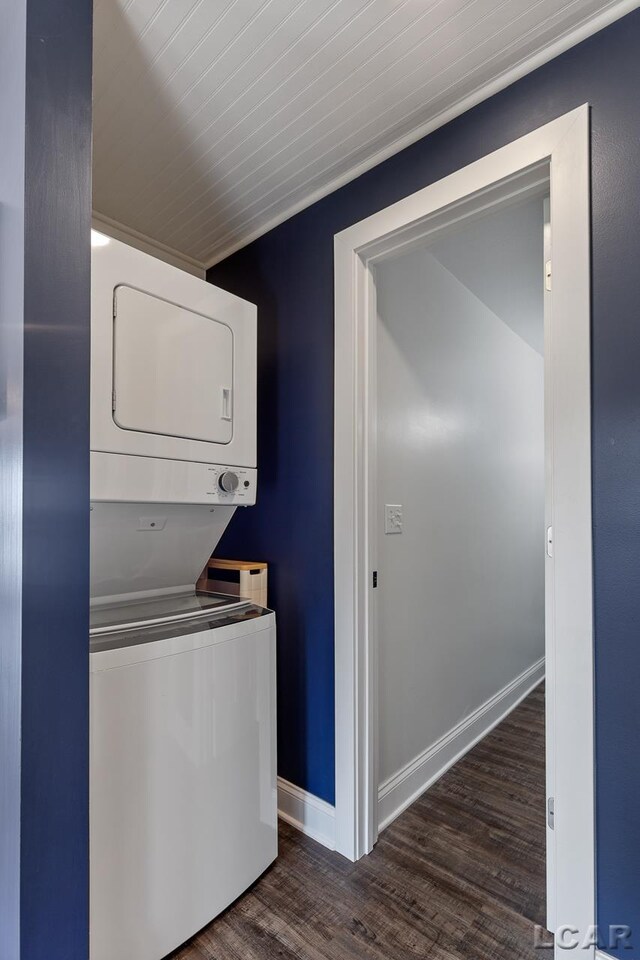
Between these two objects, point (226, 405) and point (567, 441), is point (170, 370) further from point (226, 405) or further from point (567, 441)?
point (567, 441)

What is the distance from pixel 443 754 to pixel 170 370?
6.96ft

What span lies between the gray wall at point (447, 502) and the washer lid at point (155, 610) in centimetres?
66

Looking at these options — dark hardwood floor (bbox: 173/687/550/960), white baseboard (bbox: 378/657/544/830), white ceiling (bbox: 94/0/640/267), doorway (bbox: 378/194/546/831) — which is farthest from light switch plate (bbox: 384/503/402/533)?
white ceiling (bbox: 94/0/640/267)

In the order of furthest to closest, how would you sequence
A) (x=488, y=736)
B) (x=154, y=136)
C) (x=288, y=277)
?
(x=488, y=736) < (x=288, y=277) < (x=154, y=136)

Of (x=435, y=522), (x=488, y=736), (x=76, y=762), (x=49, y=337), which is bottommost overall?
(x=488, y=736)

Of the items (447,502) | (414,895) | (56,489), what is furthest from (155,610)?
(447,502)

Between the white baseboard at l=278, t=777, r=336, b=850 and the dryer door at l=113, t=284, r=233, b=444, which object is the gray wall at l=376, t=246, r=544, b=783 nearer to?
the white baseboard at l=278, t=777, r=336, b=850

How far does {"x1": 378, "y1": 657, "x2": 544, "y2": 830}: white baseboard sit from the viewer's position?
6.31 ft

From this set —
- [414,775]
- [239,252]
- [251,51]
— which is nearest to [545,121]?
[251,51]

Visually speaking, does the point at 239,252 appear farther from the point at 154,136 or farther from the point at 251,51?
the point at 251,51

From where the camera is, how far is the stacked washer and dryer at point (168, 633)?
1.19 metres

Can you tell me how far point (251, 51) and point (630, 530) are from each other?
1.57 metres

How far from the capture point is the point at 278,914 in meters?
1.44

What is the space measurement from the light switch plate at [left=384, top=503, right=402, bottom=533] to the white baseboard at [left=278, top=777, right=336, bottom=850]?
1.06m
